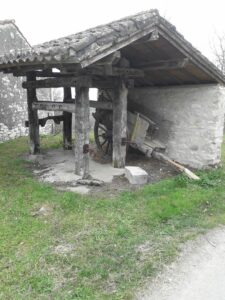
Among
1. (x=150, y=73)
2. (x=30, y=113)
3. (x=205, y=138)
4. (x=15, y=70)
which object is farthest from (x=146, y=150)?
(x=15, y=70)

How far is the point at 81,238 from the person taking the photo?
4504 millimetres

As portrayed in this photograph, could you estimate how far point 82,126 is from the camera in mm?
6574

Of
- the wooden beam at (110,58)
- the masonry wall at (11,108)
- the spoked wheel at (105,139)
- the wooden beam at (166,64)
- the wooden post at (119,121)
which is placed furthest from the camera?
the masonry wall at (11,108)

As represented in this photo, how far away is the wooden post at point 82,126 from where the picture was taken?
6484 millimetres

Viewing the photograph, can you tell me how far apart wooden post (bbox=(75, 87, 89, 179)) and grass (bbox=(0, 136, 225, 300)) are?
2.90 ft

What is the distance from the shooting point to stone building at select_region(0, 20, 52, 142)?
40.3 ft

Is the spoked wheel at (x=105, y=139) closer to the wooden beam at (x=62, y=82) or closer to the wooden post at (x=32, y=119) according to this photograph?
the wooden post at (x=32, y=119)

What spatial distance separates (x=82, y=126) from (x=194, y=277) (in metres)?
3.75

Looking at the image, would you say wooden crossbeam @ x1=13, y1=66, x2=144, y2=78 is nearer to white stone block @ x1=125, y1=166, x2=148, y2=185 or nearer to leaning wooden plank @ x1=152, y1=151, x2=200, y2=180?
leaning wooden plank @ x1=152, y1=151, x2=200, y2=180

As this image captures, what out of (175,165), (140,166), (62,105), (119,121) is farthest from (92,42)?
(140,166)

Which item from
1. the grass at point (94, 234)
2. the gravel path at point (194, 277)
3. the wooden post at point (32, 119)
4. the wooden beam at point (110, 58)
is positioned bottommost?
the gravel path at point (194, 277)

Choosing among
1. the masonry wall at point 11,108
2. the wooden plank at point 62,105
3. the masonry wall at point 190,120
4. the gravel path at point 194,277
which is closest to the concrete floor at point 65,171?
the wooden plank at point 62,105

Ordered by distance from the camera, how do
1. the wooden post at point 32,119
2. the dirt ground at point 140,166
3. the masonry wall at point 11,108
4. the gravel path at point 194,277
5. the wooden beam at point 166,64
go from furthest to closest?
the masonry wall at point 11,108, the wooden post at point 32,119, the wooden beam at point 166,64, the dirt ground at point 140,166, the gravel path at point 194,277

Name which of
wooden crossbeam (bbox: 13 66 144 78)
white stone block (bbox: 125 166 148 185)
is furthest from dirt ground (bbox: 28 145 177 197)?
wooden crossbeam (bbox: 13 66 144 78)
